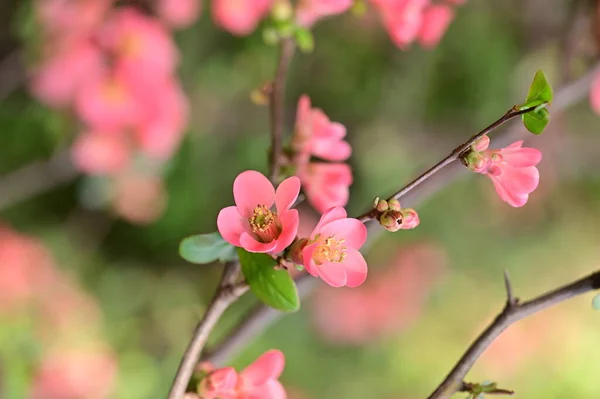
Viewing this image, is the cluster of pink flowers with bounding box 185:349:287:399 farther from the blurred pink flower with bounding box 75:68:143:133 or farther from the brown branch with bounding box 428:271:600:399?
the blurred pink flower with bounding box 75:68:143:133

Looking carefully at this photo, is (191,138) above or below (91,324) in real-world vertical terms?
above

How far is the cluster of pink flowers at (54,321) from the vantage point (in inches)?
33.2

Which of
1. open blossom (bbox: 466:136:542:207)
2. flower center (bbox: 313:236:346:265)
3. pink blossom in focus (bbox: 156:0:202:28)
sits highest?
pink blossom in focus (bbox: 156:0:202:28)

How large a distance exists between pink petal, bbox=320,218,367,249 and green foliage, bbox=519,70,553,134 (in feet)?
0.33

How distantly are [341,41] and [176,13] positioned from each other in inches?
15.0

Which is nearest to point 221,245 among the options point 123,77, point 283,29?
point 283,29

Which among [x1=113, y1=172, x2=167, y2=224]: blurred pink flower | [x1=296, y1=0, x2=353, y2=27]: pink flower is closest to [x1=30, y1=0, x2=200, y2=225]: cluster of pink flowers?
[x1=113, y1=172, x2=167, y2=224]: blurred pink flower

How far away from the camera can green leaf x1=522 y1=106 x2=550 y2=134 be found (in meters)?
0.29

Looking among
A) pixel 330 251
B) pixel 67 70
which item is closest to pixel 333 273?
pixel 330 251

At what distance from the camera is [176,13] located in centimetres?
100

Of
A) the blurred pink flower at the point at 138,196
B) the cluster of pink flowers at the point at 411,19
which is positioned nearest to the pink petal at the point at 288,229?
the cluster of pink flowers at the point at 411,19

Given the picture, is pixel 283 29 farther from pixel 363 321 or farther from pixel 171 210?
pixel 363 321

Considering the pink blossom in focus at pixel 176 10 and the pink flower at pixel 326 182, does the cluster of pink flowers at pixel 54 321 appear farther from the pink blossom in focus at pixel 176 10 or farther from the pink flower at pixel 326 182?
the pink flower at pixel 326 182

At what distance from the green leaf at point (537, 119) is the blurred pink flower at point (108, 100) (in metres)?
0.73
